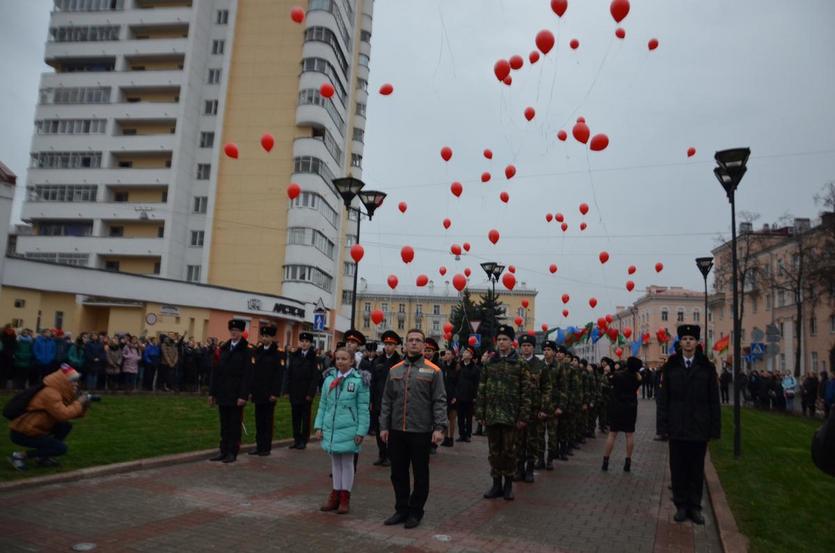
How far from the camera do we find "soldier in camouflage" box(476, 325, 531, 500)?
833cm

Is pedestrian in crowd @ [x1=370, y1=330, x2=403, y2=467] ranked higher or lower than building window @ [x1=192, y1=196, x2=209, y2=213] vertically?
lower

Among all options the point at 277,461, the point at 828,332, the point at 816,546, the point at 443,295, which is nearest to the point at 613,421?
the point at 816,546

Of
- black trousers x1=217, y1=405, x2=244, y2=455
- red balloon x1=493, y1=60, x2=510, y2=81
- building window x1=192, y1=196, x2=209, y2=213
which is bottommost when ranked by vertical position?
black trousers x1=217, y1=405, x2=244, y2=455

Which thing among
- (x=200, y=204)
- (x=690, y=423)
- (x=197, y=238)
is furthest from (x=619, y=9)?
(x=200, y=204)

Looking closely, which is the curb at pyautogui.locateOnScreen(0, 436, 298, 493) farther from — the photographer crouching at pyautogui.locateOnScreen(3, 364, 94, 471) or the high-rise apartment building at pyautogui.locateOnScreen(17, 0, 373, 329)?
the high-rise apartment building at pyautogui.locateOnScreen(17, 0, 373, 329)

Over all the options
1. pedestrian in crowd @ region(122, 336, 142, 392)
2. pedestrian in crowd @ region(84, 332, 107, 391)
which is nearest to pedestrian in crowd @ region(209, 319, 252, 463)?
pedestrian in crowd @ region(84, 332, 107, 391)

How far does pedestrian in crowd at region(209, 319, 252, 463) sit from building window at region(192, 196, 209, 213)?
41.6 metres

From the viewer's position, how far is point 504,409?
8336 mm

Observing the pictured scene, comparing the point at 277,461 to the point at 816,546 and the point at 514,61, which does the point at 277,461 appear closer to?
the point at 816,546

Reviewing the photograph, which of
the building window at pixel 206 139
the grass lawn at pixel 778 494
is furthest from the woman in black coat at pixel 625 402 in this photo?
the building window at pixel 206 139

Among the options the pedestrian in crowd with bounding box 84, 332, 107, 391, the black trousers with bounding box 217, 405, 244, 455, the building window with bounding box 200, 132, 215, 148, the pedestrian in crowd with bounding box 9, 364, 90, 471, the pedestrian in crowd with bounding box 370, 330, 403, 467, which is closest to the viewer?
the pedestrian in crowd with bounding box 9, 364, 90, 471

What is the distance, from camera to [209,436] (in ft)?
39.2

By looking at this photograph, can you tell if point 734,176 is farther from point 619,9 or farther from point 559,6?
point 559,6

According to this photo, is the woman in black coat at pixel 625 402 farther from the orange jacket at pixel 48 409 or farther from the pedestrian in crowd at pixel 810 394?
the pedestrian in crowd at pixel 810 394
